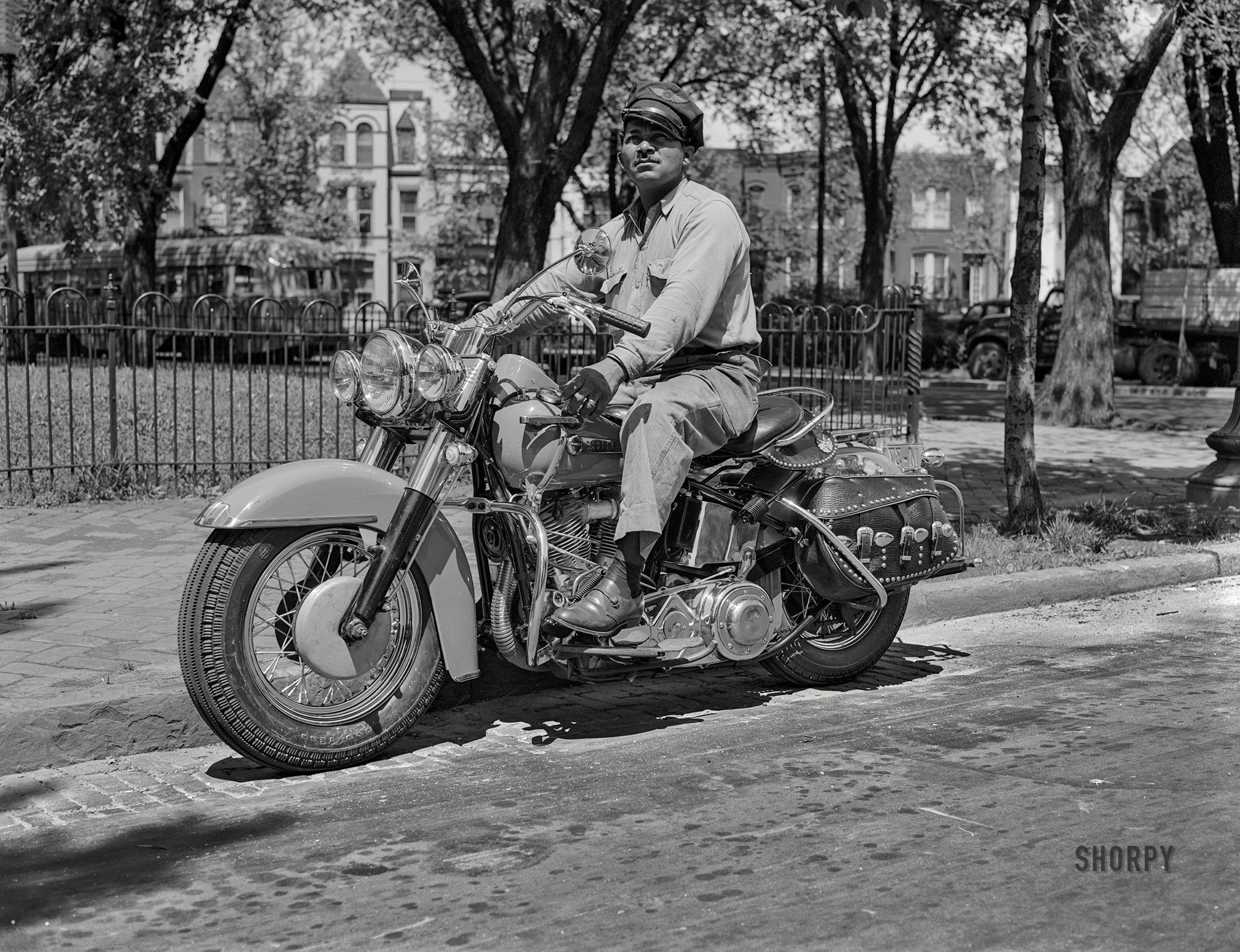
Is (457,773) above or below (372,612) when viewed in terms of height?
below

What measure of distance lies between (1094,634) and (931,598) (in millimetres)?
746

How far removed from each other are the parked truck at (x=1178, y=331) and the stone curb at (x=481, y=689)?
18891mm

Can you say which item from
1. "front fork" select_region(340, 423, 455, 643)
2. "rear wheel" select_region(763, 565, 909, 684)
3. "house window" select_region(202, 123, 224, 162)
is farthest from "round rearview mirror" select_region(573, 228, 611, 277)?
"house window" select_region(202, 123, 224, 162)

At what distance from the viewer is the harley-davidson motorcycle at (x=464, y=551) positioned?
4324 mm

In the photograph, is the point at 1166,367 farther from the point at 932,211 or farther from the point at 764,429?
A: the point at 932,211

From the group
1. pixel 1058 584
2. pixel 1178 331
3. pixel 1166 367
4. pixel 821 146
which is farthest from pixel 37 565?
pixel 821 146

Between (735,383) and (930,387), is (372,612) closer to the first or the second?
(735,383)

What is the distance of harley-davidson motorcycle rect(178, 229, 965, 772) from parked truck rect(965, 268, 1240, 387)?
2190 cm

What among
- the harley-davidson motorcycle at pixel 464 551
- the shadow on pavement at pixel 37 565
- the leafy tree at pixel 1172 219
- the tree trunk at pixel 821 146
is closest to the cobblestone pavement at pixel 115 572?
the shadow on pavement at pixel 37 565

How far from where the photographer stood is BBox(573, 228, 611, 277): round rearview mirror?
4371 mm

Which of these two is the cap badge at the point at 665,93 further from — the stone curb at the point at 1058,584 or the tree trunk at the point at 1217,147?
the tree trunk at the point at 1217,147

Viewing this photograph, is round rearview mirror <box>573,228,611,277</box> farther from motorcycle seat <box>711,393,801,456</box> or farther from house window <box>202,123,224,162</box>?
house window <box>202,123,224,162</box>

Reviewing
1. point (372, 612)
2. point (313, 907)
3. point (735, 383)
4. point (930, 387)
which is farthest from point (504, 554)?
point (930, 387)

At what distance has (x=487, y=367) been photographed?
4535mm
